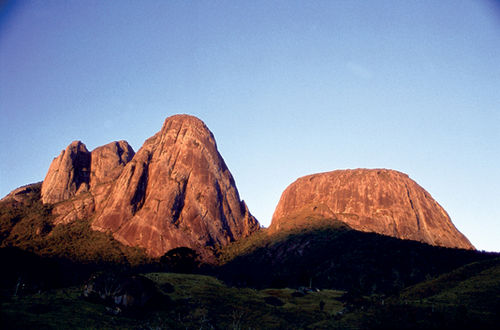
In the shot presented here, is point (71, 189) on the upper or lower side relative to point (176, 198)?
upper

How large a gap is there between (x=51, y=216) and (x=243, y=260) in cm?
9038

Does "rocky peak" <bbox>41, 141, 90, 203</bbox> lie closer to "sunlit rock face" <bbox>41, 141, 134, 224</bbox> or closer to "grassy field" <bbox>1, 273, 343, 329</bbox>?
"sunlit rock face" <bbox>41, 141, 134, 224</bbox>

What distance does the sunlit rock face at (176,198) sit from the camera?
14862cm

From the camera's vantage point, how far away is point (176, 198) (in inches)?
6378

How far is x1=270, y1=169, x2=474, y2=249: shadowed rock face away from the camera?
6117 inches

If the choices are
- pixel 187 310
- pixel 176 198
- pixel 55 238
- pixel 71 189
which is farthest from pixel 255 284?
pixel 71 189

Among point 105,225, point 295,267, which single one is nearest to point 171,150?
point 105,225

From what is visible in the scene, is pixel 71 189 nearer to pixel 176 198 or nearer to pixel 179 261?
pixel 176 198

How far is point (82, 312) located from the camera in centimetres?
5269

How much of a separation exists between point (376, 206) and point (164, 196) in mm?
94821

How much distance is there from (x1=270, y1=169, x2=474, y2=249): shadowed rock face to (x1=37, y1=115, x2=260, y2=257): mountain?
2730 cm

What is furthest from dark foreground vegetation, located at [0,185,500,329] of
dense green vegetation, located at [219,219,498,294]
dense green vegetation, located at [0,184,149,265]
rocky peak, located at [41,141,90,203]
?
rocky peak, located at [41,141,90,203]

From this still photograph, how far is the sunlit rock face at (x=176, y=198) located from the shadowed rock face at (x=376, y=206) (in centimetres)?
2646

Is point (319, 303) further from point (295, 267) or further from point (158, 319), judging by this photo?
point (295, 267)
